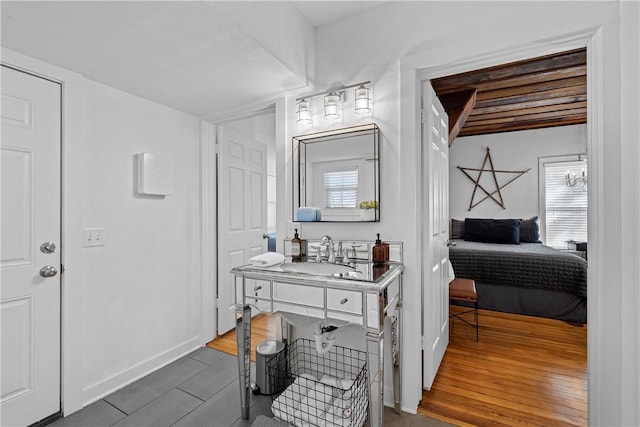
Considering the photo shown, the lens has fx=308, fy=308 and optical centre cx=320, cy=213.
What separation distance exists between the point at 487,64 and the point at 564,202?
168 inches

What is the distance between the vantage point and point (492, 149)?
17.0ft

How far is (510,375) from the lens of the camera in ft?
7.31

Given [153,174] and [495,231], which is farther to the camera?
[495,231]

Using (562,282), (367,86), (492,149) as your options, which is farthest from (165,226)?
(492,149)

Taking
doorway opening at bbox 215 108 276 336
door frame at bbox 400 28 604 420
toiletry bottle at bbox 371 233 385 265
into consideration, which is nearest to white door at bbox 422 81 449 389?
door frame at bbox 400 28 604 420

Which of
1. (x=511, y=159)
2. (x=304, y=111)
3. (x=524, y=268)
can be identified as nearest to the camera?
(x=304, y=111)

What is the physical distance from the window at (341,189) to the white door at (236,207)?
4.02 feet

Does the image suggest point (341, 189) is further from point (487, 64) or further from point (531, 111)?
point (531, 111)

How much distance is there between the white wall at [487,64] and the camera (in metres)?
1.37

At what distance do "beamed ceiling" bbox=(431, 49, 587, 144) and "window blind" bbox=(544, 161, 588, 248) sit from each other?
28.3 inches

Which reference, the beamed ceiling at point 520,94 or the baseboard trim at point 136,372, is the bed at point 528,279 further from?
the baseboard trim at point 136,372

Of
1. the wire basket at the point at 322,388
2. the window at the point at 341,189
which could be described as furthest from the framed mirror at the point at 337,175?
the wire basket at the point at 322,388

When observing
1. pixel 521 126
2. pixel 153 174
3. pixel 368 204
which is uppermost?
pixel 521 126

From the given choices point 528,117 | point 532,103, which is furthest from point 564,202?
point 532,103
